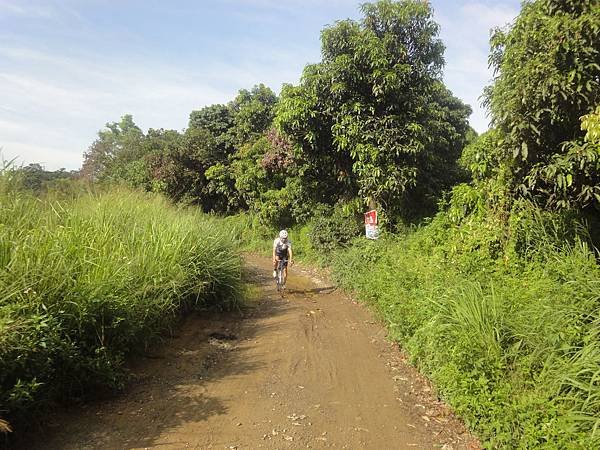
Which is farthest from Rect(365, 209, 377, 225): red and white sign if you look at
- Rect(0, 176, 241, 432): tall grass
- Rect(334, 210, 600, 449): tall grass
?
Rect(0, 176, 241, 432): tall grass

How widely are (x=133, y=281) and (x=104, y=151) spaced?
88.1 feet

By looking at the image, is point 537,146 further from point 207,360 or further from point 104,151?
point 104,151

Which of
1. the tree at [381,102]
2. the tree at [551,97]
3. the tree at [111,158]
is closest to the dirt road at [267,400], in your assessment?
the tree at [551,97]

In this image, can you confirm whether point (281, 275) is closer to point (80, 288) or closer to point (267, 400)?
point (267, 400)

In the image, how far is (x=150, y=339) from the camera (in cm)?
567

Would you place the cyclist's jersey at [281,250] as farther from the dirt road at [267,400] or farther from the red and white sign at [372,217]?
the dirt road at [267,400]

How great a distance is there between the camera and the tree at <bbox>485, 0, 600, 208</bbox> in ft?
15.9

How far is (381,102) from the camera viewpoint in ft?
34.8

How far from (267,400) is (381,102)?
7.97 meters

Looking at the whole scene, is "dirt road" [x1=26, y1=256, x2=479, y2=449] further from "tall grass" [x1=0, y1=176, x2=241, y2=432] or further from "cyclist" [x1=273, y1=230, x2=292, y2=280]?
"cyclist" [x1=273, y1=230, x2=292, y2=280]

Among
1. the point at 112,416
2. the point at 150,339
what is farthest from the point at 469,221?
the point at 112,416

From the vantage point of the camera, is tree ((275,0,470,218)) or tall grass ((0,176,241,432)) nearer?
tall grass ((0,176,241,432))

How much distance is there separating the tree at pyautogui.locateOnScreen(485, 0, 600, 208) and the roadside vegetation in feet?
0.07

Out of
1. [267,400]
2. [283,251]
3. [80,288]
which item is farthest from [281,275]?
[80,288]
